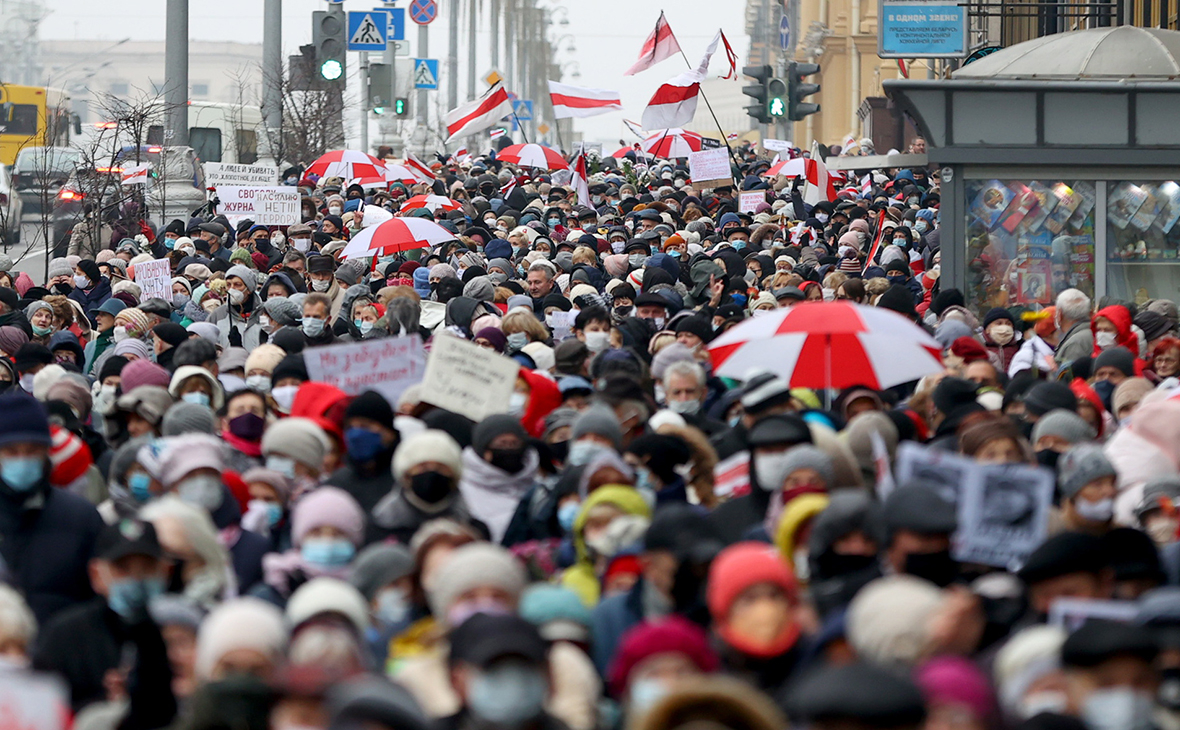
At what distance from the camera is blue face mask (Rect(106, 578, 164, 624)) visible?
4989 mm

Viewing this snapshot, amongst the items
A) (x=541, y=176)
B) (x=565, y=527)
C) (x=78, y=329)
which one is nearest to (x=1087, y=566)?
(x=565, y=527)

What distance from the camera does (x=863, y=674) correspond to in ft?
12.2

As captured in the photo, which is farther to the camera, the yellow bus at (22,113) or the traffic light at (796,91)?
the yellow bus at (22,113)

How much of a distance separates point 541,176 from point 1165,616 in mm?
28296

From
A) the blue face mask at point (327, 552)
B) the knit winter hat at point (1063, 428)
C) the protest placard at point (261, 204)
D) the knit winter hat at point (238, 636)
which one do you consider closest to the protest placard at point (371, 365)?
the blue face mask at point (327, 552)

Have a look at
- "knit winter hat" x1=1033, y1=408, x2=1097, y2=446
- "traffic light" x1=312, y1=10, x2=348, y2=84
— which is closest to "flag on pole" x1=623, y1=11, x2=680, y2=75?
"traffic light" x1=312, y1=10, x2=348, y2=84

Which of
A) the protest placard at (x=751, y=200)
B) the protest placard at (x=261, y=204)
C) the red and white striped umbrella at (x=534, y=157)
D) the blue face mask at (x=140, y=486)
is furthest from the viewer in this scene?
the red and white striped umbrella at (x=534, y=157)

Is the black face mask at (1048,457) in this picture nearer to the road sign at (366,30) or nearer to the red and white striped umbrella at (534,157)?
the red and white striped umbrella at (534,157)

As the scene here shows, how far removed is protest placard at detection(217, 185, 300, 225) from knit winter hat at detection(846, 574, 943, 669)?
1415cm

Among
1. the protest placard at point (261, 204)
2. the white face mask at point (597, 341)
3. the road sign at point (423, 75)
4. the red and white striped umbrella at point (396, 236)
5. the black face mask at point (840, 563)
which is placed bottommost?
the black face mask at point (840, 563)

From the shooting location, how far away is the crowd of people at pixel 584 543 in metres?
4.15

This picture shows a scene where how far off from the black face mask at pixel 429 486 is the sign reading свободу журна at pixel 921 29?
17.2 meters

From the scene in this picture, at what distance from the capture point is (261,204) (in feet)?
59.3

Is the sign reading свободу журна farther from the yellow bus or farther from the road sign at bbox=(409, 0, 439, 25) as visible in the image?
the road sign at bbox=(409, 0, 439, 25)
